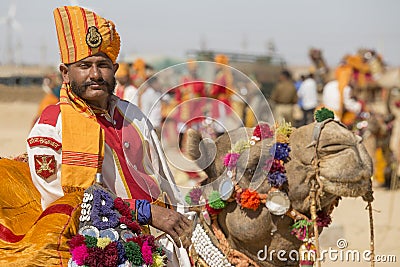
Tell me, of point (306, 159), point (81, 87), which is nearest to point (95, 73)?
point (81, 87)

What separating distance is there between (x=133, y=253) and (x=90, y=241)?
188mm

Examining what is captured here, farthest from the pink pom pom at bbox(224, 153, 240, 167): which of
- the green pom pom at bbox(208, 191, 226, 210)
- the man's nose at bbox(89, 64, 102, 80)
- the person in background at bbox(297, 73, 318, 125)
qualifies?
the person in background at bbox(297, 73, 318, 125)

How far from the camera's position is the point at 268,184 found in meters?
4.13

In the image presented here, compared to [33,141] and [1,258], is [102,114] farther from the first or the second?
[1,258]

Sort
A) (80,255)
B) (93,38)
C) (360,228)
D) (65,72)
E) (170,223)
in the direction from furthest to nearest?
1. (360,228)
2. (65,72)
3. (93,38)
4. (170,223)
5. (80,255)

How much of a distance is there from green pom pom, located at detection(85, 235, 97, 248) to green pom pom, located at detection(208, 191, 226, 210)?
122 centimetres

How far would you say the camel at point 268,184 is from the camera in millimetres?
3965

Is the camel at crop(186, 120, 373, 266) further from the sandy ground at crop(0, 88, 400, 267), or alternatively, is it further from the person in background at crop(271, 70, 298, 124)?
the person in background at crop(271, 70, 298, 124)

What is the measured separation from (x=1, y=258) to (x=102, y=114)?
106 centimetres

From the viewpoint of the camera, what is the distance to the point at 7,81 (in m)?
5.88

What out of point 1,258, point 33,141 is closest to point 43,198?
point 33,141

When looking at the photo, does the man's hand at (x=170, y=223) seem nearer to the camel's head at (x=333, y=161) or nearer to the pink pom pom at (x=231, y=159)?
the pink pom pom at (x=231, y=159)

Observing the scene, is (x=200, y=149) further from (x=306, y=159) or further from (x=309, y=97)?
(x=309, y=97)

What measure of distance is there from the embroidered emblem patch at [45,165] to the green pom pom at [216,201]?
3.38 ft
